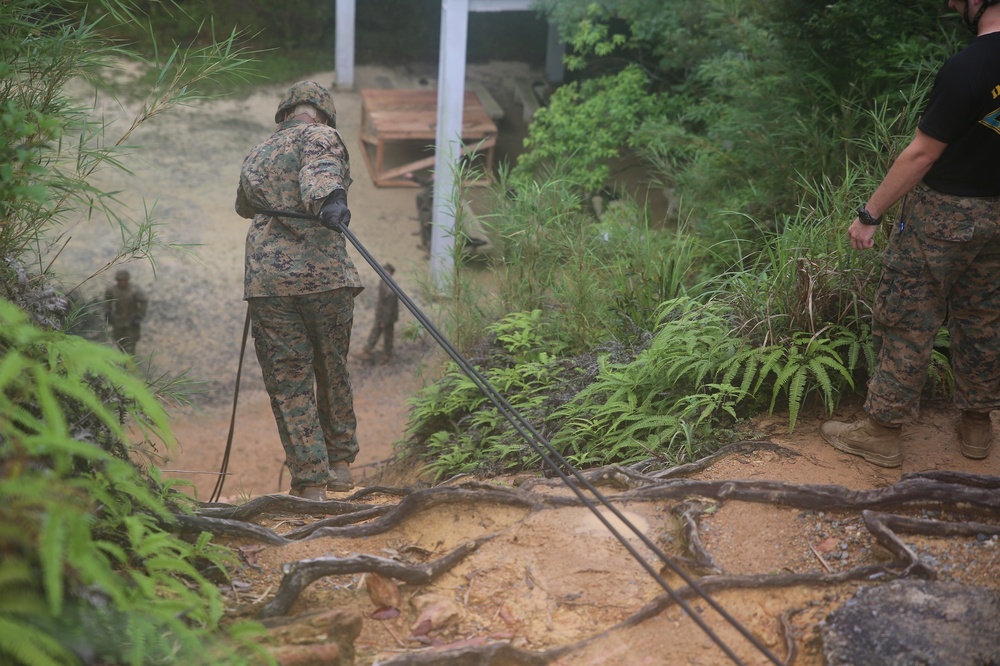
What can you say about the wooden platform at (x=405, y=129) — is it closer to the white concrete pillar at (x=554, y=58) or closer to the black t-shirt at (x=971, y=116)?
the white concrete pillar at (x=554, y=58)

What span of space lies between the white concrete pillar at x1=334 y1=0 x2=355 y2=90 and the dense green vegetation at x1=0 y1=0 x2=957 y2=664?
9.12 metres

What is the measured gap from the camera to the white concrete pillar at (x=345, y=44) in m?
15.6

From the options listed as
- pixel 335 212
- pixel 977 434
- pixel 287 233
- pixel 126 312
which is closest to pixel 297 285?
pixel 287 233

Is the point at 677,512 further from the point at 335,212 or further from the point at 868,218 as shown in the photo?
the point at 335,212

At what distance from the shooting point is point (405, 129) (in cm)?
1259

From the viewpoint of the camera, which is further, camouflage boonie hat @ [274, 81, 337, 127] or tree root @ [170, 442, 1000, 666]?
camouflage boonie hat @ [274, 81, 337, 127]

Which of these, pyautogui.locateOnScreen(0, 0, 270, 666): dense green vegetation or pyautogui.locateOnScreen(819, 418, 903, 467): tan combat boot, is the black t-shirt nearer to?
pyautogui.locateOnScreen(819, 418, 903, 467): tan combat boot

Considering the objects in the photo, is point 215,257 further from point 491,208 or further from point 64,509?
point 64,509

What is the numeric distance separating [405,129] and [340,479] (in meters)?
8.89

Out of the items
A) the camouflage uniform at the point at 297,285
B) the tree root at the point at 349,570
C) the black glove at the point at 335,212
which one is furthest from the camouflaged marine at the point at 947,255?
the camouflage uniform at the point at 297,285

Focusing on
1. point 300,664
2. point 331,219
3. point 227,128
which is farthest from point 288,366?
point 227,128

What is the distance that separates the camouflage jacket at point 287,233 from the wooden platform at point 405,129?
7.81 m

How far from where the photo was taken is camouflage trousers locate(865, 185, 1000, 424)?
3.13m

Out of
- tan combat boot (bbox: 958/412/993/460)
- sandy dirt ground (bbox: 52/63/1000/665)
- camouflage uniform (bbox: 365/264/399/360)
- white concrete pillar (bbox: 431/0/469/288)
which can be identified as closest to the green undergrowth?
sandy dirt ground (bbox: 52/63/1000/665)
